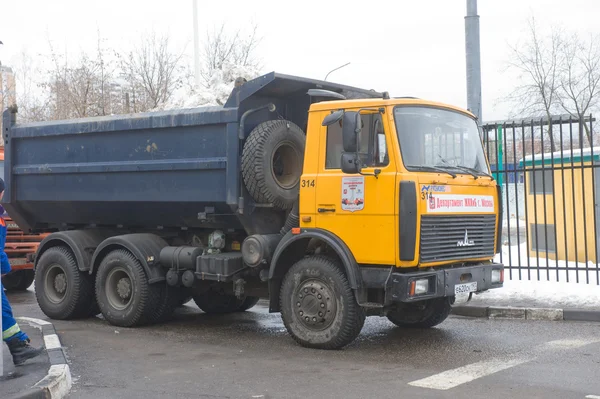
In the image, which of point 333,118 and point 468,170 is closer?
point 333,118

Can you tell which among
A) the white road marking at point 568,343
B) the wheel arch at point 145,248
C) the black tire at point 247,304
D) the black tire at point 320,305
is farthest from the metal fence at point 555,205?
the wheel arch at point 145,248

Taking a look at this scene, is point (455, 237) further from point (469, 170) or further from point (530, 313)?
point (530, 313)

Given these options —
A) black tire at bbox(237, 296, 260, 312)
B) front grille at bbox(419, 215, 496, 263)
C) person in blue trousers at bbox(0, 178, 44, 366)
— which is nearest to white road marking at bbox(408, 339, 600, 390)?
front grille at bbox(419, 215, 496, 263)

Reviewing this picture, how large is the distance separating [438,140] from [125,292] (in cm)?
451

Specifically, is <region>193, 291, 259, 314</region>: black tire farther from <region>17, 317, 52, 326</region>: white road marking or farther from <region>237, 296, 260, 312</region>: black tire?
<region>17, 317, 52, 326</region>: white road marking

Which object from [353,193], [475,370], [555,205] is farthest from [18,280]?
[475,370]

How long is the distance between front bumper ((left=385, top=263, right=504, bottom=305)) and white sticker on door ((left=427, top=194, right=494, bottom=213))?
24.4 inches

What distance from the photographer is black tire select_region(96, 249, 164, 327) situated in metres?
9.62

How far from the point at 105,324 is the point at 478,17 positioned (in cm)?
723

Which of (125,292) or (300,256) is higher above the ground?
(300,256)

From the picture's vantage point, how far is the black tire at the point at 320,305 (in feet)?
25.6

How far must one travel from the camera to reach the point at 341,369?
279 inches

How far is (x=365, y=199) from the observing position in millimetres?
7742

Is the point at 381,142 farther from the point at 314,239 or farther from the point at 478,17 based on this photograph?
the point at 478,17
